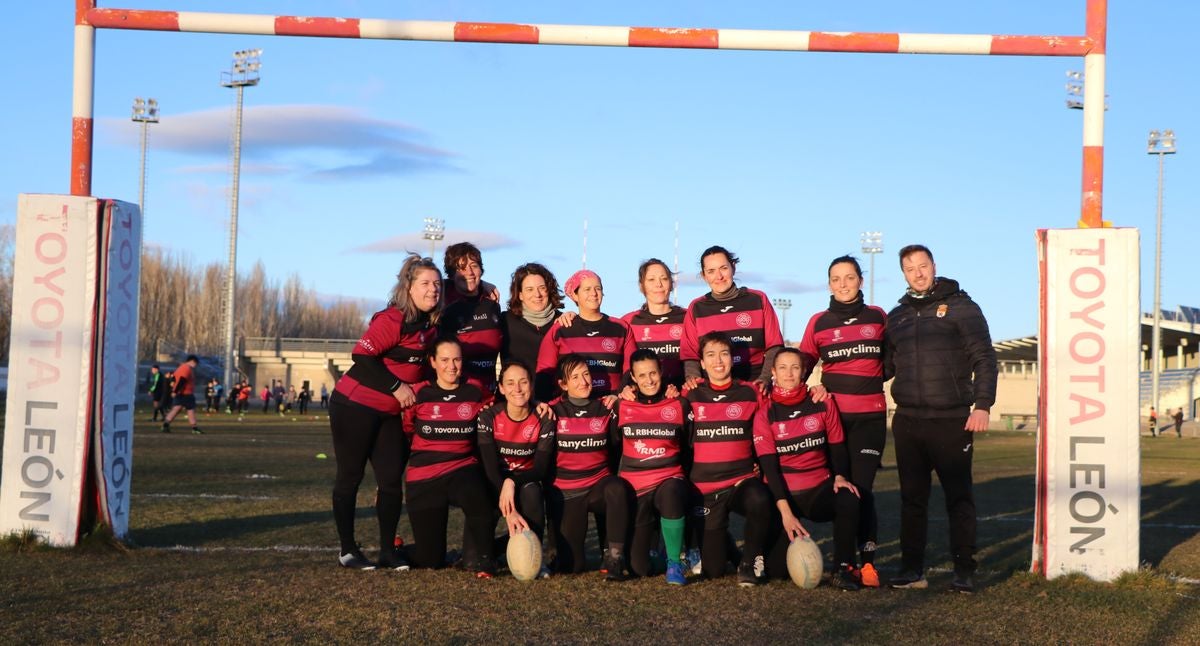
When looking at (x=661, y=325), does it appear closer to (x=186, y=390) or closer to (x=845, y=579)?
(x=845, y=579)

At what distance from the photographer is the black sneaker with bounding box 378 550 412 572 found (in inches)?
274

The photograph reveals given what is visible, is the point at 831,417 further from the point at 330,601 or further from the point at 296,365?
the point at 296,365

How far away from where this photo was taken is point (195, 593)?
5.86 m

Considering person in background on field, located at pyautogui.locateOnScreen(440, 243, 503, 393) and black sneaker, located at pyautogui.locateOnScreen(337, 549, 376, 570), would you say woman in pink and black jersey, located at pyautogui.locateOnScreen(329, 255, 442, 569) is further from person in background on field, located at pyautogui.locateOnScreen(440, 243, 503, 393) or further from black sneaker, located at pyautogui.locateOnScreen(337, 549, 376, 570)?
person in background on field, located at pyautogui.locateOnScreen(440, 243, 503, 393)

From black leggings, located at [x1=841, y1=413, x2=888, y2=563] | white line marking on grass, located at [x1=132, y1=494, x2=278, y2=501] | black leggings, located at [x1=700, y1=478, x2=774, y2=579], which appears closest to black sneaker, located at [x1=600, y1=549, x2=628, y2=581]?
black leggings, located at [x1=700, y1=478, x2=774, y2=579]

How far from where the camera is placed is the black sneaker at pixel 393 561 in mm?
6965

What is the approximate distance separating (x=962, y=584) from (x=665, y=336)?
2.28 metres

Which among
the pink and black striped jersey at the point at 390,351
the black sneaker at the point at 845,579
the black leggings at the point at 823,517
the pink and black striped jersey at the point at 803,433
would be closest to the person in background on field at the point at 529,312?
the pink and black striped jersey at the point at 390,351

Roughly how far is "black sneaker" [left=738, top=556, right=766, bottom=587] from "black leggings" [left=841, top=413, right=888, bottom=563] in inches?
23.1

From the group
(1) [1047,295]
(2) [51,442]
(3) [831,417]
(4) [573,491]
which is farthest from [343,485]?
(1) [1047,295]

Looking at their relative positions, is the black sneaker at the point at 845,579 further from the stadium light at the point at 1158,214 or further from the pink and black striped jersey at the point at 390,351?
the stadium light at the point at 1158,214

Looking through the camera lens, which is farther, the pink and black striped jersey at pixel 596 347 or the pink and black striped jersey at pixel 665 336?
the pink and black striped jersey at pixel 665 336

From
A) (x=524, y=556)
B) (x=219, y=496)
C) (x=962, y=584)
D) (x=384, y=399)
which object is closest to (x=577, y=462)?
(x=524, y=556)

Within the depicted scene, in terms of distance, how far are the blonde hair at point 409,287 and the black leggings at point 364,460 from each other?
0.62 meters
